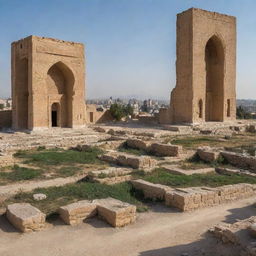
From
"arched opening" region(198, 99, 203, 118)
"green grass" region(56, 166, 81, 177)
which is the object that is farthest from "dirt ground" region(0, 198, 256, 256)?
"arched opening" region(198, 99, 203, 118)

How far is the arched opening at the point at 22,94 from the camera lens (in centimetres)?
2330

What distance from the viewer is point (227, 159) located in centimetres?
1332

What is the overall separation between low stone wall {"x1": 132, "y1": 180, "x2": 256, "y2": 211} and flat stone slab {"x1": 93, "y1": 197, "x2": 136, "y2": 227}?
1.29 metres

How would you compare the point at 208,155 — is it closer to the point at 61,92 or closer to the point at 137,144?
the point at 137,144

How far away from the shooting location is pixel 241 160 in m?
12.7

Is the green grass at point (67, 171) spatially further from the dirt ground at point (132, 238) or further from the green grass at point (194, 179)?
the dirt ground at point (132, 238)

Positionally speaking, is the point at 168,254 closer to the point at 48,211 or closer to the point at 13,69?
the point at 48,211

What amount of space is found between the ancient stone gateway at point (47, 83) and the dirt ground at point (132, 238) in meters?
16.1

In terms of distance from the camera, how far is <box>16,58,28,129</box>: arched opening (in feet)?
76.4

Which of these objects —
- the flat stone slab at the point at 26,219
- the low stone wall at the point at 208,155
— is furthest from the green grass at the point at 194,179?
the flat stone slab at the point at 26,219

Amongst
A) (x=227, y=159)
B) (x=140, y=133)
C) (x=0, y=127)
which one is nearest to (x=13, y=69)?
(x=0, y=127)

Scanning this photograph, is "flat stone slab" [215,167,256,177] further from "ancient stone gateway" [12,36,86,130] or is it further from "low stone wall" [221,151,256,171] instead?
"ancient stone gateway" [12,36,86,130]

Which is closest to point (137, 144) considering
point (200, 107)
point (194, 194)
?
point (194, 194)

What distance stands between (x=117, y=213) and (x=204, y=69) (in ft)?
A: 73.9
